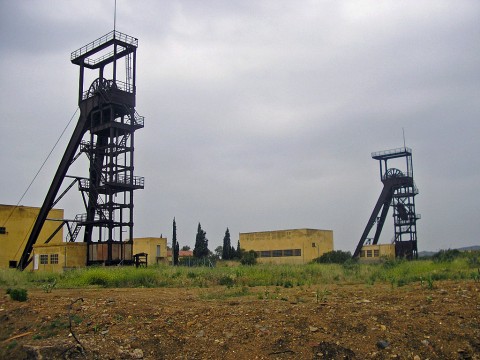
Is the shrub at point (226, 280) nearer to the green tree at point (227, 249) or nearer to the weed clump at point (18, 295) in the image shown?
the weed clump at point (18, 295)

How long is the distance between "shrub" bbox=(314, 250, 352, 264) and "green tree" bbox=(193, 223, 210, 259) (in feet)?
60.5

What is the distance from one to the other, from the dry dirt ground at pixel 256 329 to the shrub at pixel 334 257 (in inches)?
1530

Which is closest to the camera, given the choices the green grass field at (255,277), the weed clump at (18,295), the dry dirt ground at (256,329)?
the dry dirt ground at (256,329)

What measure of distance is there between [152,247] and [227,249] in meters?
17.1

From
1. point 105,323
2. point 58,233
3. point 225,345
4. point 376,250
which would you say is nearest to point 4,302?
point 105,323

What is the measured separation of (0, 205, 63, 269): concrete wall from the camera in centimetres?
4022

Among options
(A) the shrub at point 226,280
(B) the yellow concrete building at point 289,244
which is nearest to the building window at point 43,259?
(A) the shrub at point 226,280

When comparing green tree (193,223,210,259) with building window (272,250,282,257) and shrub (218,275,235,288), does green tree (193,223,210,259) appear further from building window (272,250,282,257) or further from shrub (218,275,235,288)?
shrub (218,275,235,288)

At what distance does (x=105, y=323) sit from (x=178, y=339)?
1.69 meters

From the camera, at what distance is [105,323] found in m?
9.62

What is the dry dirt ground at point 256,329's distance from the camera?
822 cm

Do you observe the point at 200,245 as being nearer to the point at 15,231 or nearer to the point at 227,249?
the point at 227,249

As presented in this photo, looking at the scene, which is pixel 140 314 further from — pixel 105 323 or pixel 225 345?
pixel 225 345

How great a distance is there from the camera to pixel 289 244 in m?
55.2
